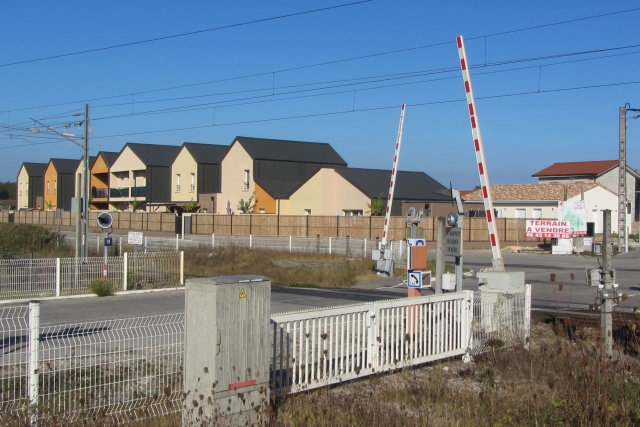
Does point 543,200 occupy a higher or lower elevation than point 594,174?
lower

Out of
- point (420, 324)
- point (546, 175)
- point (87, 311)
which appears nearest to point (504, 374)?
point (420, 324)

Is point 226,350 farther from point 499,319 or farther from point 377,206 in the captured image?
point 377,206

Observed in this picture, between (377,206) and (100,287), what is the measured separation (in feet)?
115

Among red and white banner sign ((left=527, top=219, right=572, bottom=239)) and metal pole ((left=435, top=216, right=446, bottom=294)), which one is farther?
red and white banner sign ((left=527, top=219, right=572, bottom=239))

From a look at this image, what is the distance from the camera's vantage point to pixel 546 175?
81.4m

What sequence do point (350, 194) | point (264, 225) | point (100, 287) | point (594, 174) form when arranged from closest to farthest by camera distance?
point (100, 287) < point (264, 225) < point (350, 194) < point (594, 174)

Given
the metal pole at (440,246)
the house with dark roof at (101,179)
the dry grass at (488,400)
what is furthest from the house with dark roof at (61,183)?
the dry grass at (488,400)

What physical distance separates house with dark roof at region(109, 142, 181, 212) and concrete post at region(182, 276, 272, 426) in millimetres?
61826

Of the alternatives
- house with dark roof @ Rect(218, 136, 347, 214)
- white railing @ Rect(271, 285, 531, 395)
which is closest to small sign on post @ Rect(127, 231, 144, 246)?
white railing @ Rect(271, 285, 531, 395)

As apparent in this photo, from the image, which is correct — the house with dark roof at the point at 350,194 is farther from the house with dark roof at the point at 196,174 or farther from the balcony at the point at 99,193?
the balcony at the point at 99,193

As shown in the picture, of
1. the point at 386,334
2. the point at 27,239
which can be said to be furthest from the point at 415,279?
the point at 27,239

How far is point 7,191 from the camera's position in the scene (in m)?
149

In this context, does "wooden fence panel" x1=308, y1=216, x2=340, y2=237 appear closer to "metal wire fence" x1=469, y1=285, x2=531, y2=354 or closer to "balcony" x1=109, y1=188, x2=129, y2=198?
"balcony" x1=109, y1=188, x2=129, y2=198

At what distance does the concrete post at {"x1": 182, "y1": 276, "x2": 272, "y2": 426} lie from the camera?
5902 millimetres
